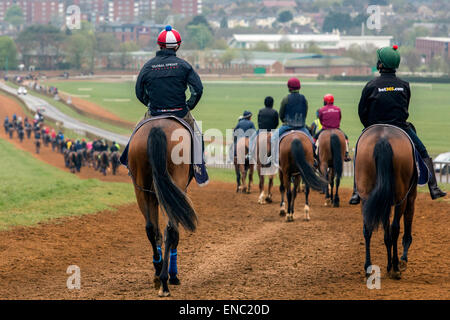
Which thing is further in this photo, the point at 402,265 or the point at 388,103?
the point at 402,265

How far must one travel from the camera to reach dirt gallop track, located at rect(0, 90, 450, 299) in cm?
878

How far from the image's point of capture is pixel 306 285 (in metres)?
9.10

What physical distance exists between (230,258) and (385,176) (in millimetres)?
2800

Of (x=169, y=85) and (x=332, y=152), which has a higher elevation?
(x=169, y=85)

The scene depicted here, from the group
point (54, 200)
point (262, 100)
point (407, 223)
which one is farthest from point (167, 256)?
point (262, 100)

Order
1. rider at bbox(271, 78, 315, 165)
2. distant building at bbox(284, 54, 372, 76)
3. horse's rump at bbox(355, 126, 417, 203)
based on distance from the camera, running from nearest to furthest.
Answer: horse's rump at bbox(355, 126, 417, 203)
rider at bbox(271, 78, 315, 165)
distant building at bbox(284, 54, 372, 76)

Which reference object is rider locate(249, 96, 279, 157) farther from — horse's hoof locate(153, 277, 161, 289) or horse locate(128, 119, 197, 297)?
horse's hoof locate(153, 277, 161, 289)

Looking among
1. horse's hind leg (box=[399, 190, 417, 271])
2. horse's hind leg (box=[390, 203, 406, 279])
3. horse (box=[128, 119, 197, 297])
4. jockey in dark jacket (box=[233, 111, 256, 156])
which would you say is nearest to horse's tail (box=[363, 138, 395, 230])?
horse's hind leg (box=[390, 203, 406, 279])

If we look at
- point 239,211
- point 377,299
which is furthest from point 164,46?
point 239,211

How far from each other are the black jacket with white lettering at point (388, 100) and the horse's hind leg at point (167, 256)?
284cm

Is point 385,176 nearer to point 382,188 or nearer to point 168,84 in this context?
point 382,188

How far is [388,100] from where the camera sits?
9758 millimetres

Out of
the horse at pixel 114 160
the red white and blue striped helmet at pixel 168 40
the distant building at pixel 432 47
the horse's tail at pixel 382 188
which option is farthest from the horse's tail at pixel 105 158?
the distant building at pixel 432 47
